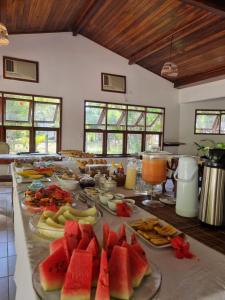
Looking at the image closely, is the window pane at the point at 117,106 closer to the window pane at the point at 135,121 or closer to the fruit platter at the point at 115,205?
the window pane at the point at 135,121

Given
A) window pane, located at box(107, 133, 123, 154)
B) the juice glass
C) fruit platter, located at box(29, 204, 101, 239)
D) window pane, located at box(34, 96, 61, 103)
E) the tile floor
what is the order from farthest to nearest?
window pane, located at box(107, 133, 123, 154) < window pane, located at box(34, 96, 61, 103) < the tile floor < the juice glass < fruit platter, located at box(29, 204, 101, 239)

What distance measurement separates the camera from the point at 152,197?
151 centimetres

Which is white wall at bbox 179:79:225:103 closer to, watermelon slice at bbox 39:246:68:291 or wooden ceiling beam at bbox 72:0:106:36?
wooden ceiling beam at bbox 72:0:106:36

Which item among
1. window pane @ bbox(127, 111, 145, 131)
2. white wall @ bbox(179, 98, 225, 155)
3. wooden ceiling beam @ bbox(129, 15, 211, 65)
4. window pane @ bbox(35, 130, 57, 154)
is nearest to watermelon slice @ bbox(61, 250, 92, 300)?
wooden ceiling beam @ bbox(129, 15, 211, 65)

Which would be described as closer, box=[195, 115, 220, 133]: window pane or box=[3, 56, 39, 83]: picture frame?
box=[3, 56, 39, 83]: picture frame

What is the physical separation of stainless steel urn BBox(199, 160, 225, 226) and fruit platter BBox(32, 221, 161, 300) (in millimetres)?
465

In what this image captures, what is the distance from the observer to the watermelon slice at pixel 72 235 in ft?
2.15

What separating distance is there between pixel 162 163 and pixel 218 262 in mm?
670

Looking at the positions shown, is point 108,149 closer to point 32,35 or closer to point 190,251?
point 32,35

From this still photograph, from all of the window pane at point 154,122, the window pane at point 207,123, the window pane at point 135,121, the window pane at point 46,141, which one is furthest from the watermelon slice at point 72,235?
the window pane at point 207,123

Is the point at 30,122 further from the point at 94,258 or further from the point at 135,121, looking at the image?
the point at 94,258

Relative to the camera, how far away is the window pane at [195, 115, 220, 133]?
24.5ft

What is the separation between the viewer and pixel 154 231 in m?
0.94

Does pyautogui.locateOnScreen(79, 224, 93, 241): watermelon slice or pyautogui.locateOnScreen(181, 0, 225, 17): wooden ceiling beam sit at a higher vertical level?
pyautogui.locateOnScreen(181, 0, 225, 17): wooden ceiling beam
